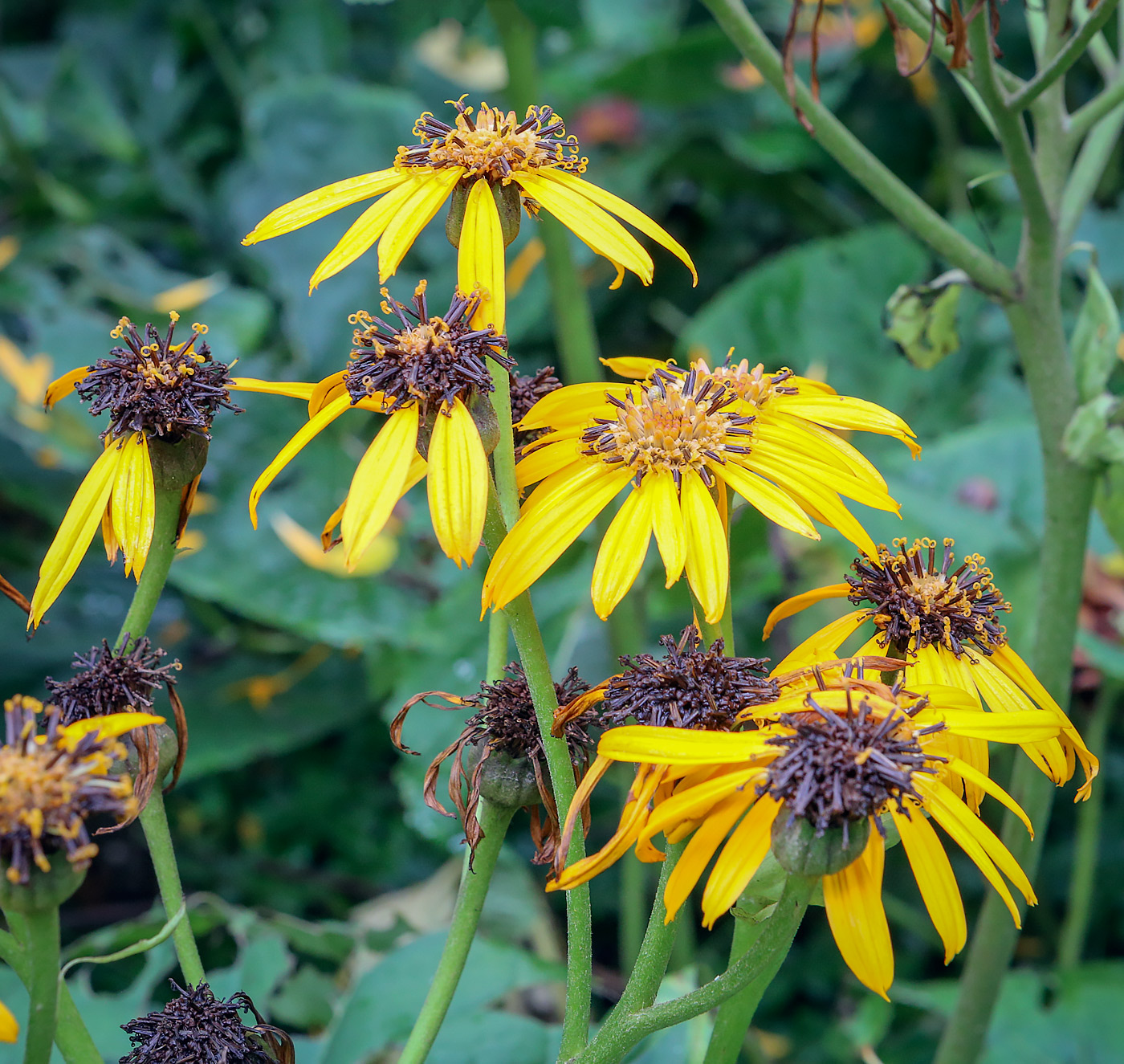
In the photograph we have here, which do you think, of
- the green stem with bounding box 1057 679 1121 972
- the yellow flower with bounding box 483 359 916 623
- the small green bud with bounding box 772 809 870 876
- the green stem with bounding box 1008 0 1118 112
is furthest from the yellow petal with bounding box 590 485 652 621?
the green stem with bounding box 1057 679 1121 972

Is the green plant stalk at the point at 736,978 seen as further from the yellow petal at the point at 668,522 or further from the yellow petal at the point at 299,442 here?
the yellow petal at the point at 299,442

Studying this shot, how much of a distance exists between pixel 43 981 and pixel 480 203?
0.35 metres

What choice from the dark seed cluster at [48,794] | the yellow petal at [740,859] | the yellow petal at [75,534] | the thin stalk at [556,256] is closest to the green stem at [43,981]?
the dark seed cluster at [48,794]

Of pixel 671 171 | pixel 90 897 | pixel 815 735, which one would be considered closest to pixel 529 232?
pixel 671 171

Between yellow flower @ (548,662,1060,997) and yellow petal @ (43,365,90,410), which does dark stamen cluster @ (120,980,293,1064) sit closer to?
yellow flower @ (548,662,1060,997)

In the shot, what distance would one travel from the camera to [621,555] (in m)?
0.45

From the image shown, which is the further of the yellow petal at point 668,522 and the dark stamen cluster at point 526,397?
the dark stamen cluster at point 526,397

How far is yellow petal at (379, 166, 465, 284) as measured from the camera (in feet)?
1.52

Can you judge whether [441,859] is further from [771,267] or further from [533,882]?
Result: [771,267]

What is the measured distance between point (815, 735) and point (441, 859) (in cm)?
94

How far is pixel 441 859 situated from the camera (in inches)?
50.2

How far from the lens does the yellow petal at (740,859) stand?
0.41 metres

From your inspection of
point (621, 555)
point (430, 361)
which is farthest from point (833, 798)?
point (430, 361)

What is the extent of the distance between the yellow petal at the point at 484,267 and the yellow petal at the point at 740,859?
0.22 meters
